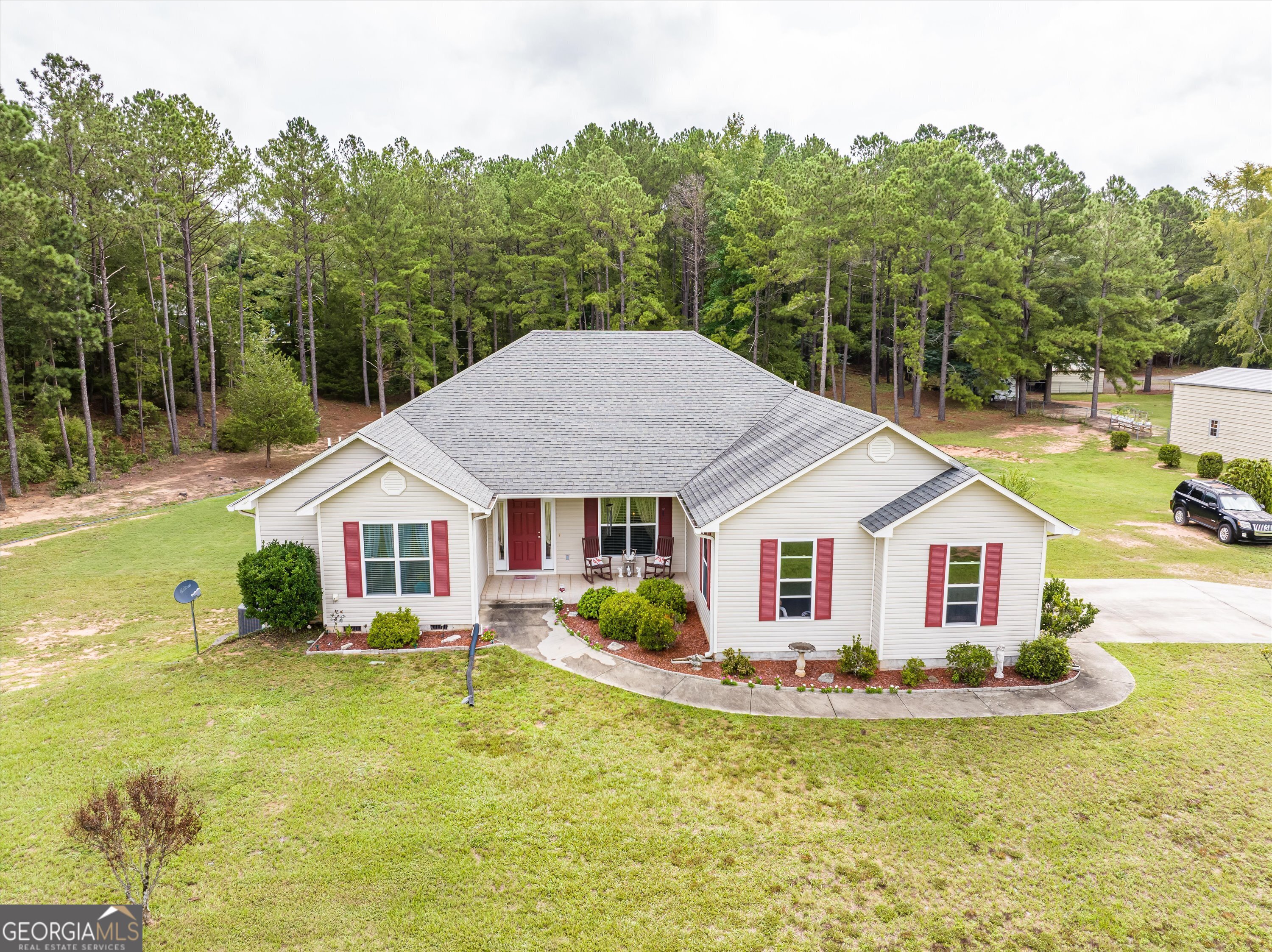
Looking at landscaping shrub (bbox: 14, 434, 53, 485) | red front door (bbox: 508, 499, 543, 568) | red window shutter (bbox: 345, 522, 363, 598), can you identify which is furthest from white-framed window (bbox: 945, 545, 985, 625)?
landscaping shrub (bbox: 14, 434, 53, 485)

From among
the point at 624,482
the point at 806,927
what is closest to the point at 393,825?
the point at 806,927

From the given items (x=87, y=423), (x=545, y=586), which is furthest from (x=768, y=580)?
(x=87, y=423)

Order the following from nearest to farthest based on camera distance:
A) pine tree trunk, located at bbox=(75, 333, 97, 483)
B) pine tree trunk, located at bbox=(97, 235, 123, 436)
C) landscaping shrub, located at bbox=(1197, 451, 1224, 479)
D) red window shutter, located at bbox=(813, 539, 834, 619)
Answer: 1. red window shutter, located at bbox=(813, 539, 834, 619)
2. landscaping shrub, located at bbox=(1197, 451, 1224, 479)
3. pine tree trunk, located at bbox=(75, 333, 97, 483)
4. pine tree trunk, located at bbox=(97, 235, 123, 436)

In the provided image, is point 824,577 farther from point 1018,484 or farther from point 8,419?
point 8,419

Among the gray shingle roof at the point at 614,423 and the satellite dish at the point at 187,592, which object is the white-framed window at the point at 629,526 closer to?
the gray shingle roof at the point at 614,423

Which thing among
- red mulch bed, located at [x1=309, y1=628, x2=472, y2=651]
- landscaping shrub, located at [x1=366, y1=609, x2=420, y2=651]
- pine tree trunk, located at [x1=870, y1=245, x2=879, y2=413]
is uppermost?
pine tree trunk, located at [x1=870, y1=245, x2=879, y2=413]

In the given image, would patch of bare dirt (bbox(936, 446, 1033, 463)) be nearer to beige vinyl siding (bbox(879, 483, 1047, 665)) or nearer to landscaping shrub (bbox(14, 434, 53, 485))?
beige vinyl siding (bbox(879, 483, 1047, 665))
